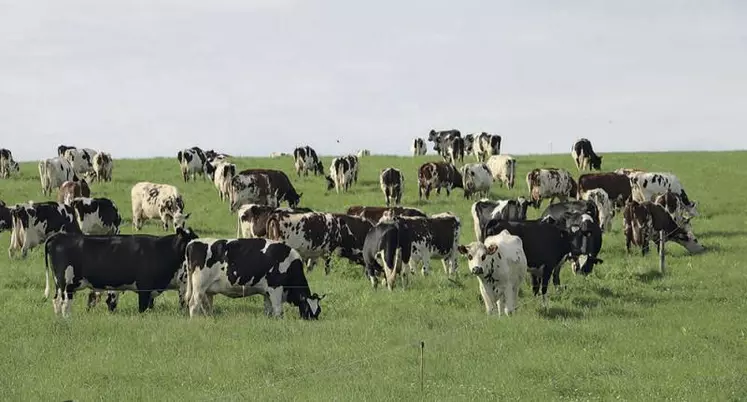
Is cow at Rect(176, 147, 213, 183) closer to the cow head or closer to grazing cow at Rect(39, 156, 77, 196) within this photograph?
grazing cow at Rect(39, 156, 77, 196)

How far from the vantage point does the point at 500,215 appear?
89.3 feet

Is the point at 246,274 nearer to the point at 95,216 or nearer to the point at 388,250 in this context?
the point at 388,250

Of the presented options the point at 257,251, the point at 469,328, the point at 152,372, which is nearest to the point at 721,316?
the point at 469,328

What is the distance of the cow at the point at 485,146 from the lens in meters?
56.5

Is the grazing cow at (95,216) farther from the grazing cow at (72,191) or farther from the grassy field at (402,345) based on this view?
the grazing cow at (72,191)

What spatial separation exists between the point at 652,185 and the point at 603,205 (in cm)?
521

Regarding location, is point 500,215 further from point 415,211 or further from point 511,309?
point 511,309

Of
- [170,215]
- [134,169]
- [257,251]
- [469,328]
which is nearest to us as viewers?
[469,328]

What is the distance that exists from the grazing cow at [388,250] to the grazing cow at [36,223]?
989 centimetres

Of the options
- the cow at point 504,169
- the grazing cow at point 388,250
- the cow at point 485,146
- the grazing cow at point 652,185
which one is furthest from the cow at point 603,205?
the cow at point 485,146

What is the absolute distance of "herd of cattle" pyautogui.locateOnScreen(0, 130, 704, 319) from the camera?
17.5 m

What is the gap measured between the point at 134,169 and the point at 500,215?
94.7 feet

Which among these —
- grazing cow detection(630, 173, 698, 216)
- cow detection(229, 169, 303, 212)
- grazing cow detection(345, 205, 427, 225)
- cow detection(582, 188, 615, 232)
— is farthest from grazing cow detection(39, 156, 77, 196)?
grazing cow detection(630, 173, 698, 216)

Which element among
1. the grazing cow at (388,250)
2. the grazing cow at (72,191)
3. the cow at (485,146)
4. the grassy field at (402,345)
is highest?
the cow at (485,146)
